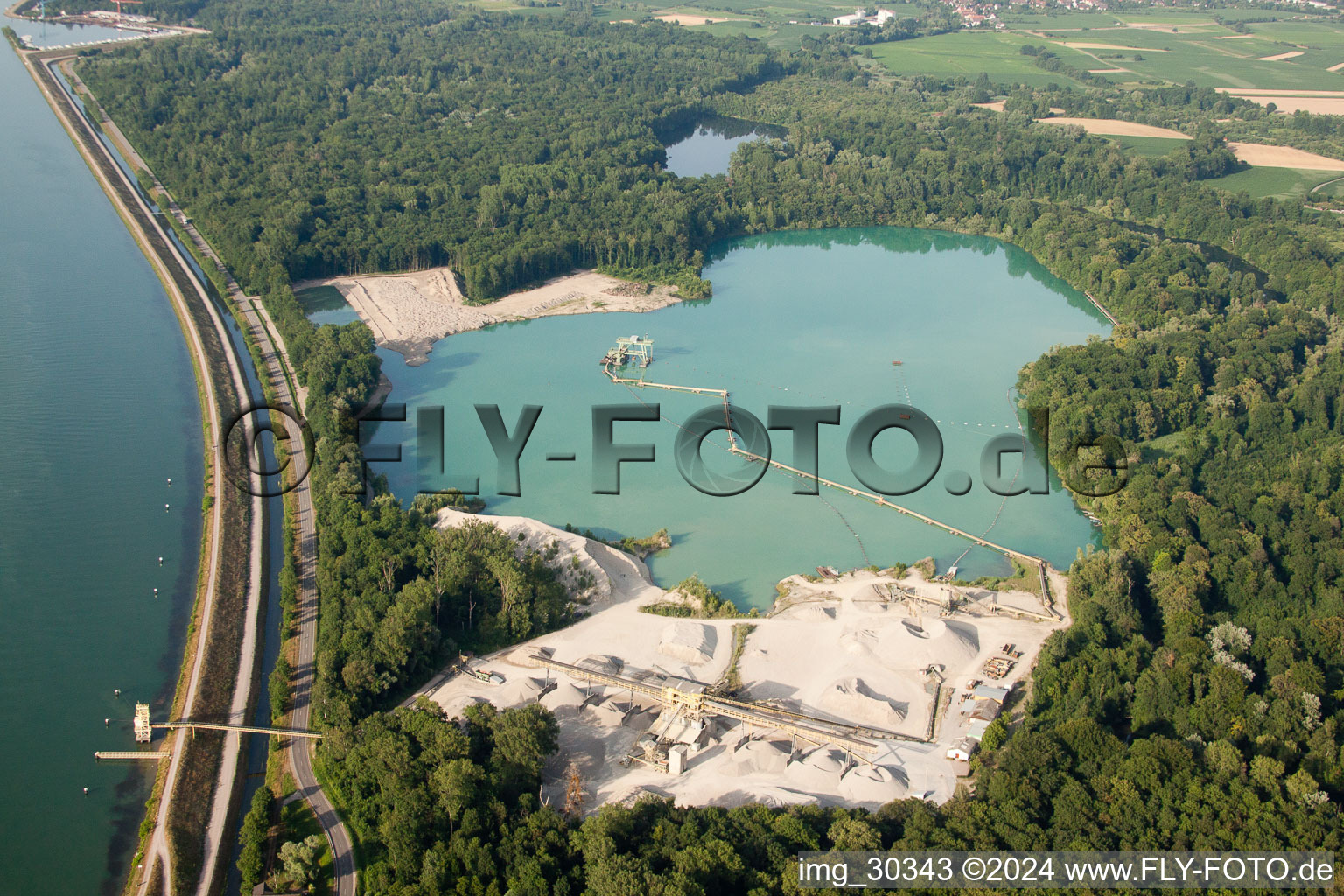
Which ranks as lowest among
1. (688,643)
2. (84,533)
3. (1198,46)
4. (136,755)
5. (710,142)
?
(136,755)

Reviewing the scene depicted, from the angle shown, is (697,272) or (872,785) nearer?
(872,785)

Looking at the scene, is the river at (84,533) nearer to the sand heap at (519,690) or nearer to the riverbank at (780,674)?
the riverbank at (780,674)

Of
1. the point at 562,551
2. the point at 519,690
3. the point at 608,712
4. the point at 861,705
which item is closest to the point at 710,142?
the point at 562,551

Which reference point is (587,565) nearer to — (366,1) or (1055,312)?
(1055,312)

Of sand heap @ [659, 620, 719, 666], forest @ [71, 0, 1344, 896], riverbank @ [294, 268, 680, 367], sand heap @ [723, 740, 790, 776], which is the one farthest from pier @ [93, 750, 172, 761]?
riverbank @ [294, 268, 680, 367]

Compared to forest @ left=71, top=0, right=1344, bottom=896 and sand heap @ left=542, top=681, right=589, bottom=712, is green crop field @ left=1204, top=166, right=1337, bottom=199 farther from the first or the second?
sand heap @ left=542, top=681, right=589, bottom=712

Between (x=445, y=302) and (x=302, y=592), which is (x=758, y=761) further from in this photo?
(x=445, y=302)
